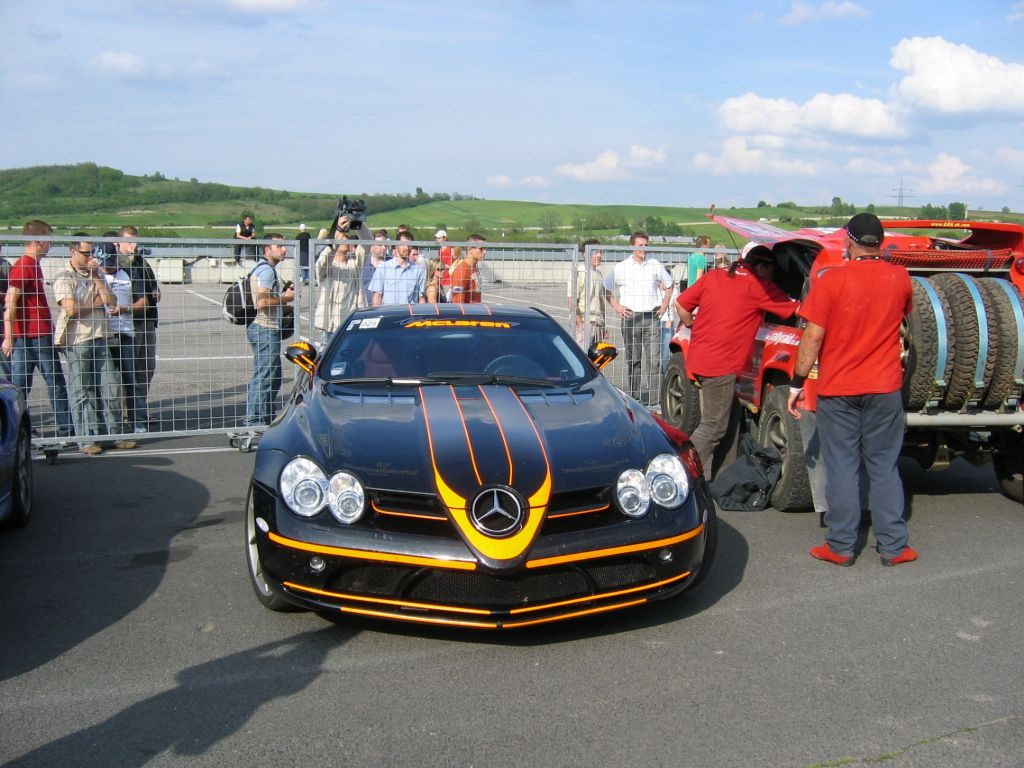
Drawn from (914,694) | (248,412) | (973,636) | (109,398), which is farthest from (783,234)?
(109,398)

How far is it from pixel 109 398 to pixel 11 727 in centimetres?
588

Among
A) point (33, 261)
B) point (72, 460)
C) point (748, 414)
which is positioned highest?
point (33, 261)

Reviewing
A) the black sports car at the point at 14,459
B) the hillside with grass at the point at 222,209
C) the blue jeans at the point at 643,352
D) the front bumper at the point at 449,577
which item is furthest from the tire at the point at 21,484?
the hillside with grass at the point at 222,209

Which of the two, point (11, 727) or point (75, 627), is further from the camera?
point (75, 627)

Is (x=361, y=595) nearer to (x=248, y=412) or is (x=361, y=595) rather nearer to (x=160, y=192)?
(x=248, y=412)

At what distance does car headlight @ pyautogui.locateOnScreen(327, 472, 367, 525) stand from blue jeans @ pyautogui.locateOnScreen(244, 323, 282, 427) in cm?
516

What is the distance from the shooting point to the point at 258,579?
192 inches

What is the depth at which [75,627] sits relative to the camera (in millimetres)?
4746

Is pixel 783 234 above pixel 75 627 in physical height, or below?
above

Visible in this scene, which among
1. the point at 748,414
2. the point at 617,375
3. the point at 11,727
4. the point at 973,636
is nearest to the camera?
the point at 11,727

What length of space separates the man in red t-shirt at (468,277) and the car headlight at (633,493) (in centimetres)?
582

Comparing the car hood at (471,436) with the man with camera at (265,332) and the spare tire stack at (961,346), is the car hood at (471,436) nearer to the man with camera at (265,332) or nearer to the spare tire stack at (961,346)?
the spare tire stack at (961,346)

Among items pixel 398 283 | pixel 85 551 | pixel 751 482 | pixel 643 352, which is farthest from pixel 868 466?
pixel 398 283

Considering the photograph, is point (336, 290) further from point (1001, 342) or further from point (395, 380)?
point (1001, 342)
